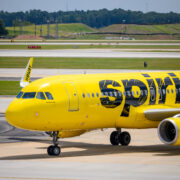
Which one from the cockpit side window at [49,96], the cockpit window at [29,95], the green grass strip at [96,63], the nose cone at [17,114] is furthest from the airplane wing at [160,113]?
the green grass strip at [96,63]

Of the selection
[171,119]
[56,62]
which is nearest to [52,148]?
[171,119]

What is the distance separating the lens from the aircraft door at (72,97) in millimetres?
28875

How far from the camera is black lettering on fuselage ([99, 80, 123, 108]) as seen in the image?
30342mm

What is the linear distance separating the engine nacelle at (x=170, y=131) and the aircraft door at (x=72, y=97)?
440 cm

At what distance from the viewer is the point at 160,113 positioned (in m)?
30.9

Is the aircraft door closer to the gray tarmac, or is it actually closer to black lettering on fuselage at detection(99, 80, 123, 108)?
black lettering on fuselage at detection(99, 80, 123, 108)

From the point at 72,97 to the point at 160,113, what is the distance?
16.9 ft

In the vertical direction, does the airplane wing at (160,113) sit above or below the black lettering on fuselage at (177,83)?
below

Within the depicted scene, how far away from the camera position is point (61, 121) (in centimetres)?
2862

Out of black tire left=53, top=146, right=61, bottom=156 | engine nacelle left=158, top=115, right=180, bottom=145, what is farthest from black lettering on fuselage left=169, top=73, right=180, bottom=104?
black tire left=53, top=146, right=61, bottom=156

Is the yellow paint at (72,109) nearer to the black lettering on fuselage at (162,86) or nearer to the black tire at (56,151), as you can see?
the black lettering on fuselage at (162,86)

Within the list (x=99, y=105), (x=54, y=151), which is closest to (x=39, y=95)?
(x=54, y=151)

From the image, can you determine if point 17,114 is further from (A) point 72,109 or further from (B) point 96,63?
(B) point 96,63

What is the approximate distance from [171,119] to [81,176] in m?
8.40
